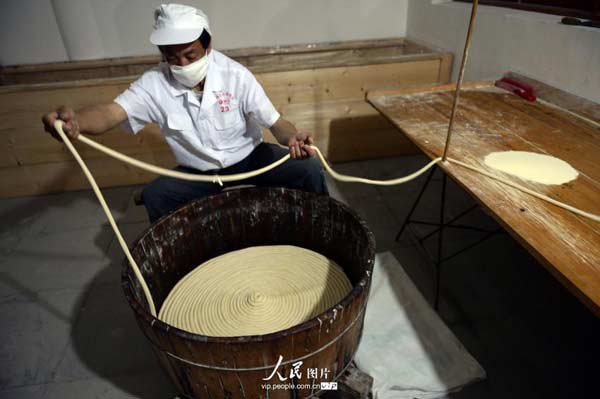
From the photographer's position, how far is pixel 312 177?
5.39ft

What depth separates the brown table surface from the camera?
33.6 inches

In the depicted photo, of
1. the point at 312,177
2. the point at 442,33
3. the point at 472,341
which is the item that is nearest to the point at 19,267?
the point at 312,177

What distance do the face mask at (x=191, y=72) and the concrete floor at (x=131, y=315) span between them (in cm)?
106

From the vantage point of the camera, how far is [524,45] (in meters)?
1.82

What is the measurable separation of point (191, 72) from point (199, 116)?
189mm

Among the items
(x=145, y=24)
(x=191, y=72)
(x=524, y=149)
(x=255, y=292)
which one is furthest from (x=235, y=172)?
(x=145, y=24)

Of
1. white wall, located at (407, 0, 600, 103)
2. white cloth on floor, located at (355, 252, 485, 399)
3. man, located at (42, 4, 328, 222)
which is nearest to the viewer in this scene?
white cloth on floor, located at (355, 252, 485, 399)

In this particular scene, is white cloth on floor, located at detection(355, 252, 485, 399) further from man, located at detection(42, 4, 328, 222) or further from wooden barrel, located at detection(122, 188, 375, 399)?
man, located at detection(42, 4, 328, 222)

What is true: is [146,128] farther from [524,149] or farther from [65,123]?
[524,149]

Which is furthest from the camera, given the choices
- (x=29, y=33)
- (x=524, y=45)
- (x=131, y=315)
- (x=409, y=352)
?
(x=29, y=33)

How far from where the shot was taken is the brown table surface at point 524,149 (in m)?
0.85

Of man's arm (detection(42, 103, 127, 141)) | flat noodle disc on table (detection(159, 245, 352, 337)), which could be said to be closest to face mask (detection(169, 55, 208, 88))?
man's arm (detection(42, 103, 127, 141))

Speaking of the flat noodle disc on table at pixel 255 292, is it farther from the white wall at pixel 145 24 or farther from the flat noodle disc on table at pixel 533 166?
the white wall at pixel 145 24

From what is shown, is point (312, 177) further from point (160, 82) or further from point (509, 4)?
point (509, 4)
